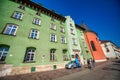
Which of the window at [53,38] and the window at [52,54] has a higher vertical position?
the window at [53,38]

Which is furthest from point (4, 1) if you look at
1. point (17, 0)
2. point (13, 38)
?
point (13, 38)

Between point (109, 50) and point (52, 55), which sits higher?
point (109, 50)

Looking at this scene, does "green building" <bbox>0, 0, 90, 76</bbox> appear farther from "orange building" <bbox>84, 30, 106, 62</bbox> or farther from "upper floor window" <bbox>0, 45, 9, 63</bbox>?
"orange building" <bbox>84, 30, 106, 62</bbox>

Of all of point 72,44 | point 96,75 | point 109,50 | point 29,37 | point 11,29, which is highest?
point 11,29

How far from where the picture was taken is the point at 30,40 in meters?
13.0

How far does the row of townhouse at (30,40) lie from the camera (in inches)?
411

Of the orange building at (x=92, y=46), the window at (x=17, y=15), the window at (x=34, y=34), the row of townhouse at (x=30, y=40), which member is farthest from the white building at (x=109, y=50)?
the window at (x=17, y=15)

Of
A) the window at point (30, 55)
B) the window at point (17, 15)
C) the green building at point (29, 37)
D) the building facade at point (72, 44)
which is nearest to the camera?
the green building at point (29, 37)

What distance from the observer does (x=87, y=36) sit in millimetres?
28250

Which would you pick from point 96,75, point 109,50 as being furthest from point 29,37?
point 109,50

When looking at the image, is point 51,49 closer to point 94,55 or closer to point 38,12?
point 38,12

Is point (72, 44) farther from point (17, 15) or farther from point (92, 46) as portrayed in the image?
point (17, 15)

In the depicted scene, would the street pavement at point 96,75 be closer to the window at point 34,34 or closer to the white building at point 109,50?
the window at point 34,34

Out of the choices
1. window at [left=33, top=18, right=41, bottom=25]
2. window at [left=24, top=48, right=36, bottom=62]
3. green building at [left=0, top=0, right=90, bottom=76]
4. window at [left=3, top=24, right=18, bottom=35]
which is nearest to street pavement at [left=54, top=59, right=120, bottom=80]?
green building at [left=0, top=0, right=90, bottom=76]
